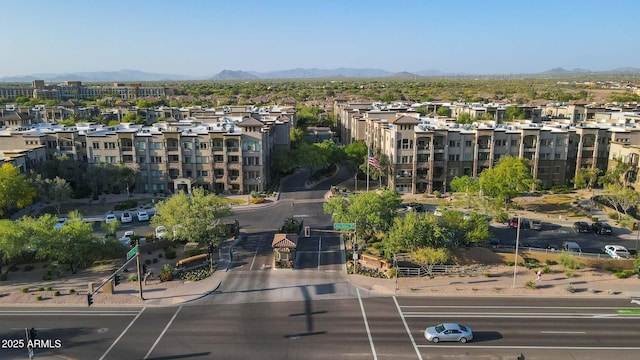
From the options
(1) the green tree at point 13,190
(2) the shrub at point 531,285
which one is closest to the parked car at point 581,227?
(2) the shrub at point 531,285

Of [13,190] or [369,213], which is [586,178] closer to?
[369,213]

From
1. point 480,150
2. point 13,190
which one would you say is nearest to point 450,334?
point 480,150

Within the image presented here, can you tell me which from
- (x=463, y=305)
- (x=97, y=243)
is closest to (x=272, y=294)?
(x=463, y=305)

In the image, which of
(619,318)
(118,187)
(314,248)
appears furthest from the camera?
(118,187)

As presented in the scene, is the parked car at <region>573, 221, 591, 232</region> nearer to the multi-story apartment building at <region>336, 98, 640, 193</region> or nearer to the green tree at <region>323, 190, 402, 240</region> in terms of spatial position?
the multi-story apartment building at <region>336, 98, 640, 193</region>

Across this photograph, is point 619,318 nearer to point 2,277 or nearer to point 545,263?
point 545,263
